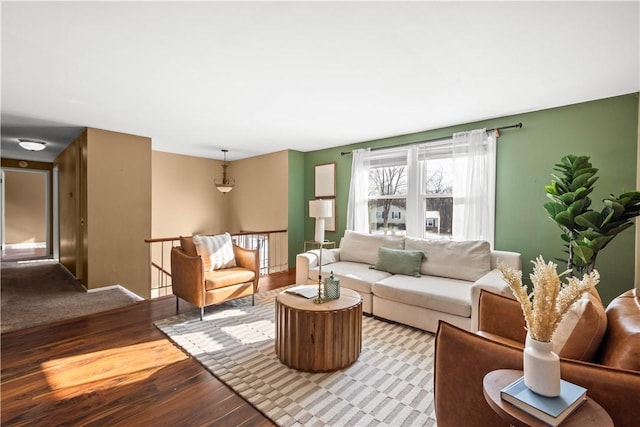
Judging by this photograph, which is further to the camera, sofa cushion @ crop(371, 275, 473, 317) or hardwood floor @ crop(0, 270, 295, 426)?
sofa cushion @ crop(371, 275, 473, 317)

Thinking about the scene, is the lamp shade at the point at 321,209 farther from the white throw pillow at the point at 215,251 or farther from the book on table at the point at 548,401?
the book on table at the point at 548,401

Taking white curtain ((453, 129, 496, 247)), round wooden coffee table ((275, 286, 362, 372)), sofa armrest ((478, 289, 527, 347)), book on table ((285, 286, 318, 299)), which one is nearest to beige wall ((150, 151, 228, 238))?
book on table ((285, 286, 318, 299))

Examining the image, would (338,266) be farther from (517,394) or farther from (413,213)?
(517,394)

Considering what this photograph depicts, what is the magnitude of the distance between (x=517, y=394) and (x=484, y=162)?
3247 millimetres

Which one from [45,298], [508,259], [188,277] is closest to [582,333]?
[508,259]

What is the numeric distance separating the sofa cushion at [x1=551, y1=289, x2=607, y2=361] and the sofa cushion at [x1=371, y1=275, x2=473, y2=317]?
1.44 metres

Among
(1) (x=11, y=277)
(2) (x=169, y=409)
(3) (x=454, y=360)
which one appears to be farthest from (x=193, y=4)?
(1) (x=11, y=277)

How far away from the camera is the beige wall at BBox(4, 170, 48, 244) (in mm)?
8289

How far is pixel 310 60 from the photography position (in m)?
2.25

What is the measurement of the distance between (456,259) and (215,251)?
2.89 meters

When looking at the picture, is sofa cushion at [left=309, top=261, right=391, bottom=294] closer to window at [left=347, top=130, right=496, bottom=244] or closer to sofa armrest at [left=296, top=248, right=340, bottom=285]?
sofa armrest at [left=296, top=248, right=340, bottom=285]

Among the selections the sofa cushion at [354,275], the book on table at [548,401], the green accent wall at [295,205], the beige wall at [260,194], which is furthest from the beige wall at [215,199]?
the book on table at [548,401]

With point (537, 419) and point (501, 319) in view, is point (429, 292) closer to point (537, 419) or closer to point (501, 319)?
point (501, 319)

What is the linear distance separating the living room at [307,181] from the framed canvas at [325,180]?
0.10m
